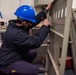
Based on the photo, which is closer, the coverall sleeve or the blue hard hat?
the coverall sleeve

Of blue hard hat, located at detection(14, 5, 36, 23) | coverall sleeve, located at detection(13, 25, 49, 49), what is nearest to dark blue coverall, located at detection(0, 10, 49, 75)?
coverall sleeve, located at detection(13, 25, 49, 49)

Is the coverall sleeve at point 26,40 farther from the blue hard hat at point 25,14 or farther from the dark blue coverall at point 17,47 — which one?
the blue hard hat at point 25,14

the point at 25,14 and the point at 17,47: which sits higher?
the point at 25,14

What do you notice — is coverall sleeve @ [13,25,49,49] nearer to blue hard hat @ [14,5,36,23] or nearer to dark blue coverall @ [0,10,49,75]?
dark blue coverall @ [0,10,49,75]

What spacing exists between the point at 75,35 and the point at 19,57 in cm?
116

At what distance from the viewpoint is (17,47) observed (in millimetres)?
1825

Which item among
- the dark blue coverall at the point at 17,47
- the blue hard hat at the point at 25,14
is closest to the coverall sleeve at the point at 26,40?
the dark blue coverall at the point at 17,47

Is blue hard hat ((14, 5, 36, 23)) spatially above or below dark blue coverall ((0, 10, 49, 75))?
above

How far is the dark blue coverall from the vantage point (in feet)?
5.70

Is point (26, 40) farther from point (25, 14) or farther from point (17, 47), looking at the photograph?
point (25, 14)

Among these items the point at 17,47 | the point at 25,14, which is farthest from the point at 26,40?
the point at 25,14

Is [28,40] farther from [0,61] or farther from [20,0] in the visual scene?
[20,0]

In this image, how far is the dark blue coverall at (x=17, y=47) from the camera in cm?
174

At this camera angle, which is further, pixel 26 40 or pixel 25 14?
pixel 25 14
